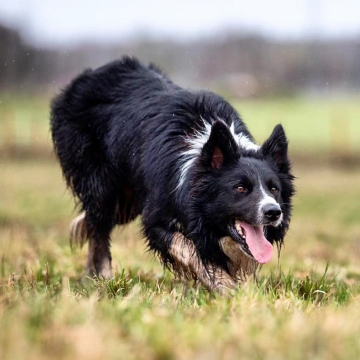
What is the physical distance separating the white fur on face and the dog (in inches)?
A: 0.4

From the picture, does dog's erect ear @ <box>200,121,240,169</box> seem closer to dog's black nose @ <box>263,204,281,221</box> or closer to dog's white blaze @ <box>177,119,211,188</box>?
dog's white blaze @ <box>177,119,211,188</box>

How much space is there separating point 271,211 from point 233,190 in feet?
1.41

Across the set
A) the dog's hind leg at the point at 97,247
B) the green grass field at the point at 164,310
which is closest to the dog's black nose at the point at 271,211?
the green grass field at the point at 164,310

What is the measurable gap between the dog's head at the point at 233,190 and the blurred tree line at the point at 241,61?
39.3 metres

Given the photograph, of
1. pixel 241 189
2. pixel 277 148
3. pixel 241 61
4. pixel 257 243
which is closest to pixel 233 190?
pixel 241 189

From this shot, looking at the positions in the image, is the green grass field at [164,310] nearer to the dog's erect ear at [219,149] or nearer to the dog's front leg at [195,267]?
the dog's front leg at [195,267]

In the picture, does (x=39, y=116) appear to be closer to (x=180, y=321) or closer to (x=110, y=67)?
(x=110, y=67)

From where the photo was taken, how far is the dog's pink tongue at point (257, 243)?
18.8ft

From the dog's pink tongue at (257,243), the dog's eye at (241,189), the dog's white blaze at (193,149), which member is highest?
the dog's white blaze at (193,149)

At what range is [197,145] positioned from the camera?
6.23m

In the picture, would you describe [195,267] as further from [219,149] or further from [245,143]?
[245,143]

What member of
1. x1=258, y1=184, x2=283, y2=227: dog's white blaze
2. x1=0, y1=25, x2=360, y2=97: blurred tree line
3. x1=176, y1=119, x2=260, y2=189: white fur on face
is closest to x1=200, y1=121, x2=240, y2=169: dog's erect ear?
x1=176, y1=119, x2=260, y2=189: white fur on face

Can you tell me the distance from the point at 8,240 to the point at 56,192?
1035 centimetres

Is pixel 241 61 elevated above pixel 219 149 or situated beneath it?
situated beneath
